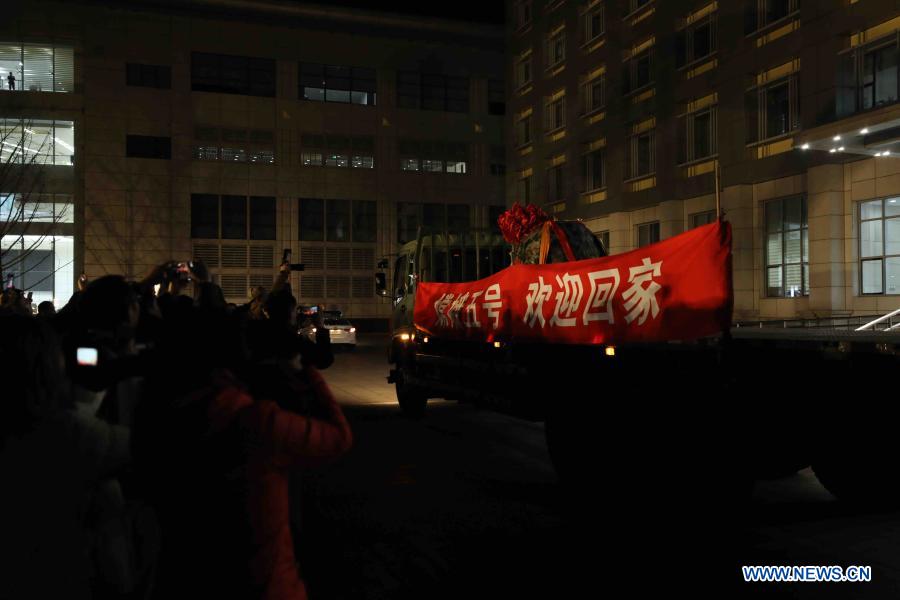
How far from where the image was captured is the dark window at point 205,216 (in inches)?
1836

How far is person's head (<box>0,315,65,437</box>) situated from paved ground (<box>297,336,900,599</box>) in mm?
1835

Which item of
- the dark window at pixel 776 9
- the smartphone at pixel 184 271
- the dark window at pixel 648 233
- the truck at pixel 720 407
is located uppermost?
the dark window at pixel 776 9

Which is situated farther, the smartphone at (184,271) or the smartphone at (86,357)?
the smartphone at (184,271)

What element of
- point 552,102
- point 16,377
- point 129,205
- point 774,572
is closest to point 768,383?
point 774,572

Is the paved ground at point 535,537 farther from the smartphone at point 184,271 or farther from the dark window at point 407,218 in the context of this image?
the dark window at point 407,218

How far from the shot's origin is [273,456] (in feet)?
10.1

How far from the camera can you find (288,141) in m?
47.9

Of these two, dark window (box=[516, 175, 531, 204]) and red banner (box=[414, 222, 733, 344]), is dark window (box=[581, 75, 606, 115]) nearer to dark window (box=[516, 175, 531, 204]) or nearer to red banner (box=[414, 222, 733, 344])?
dark window (box=[516, 175, 531, 204])

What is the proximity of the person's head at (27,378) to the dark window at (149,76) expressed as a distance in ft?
156

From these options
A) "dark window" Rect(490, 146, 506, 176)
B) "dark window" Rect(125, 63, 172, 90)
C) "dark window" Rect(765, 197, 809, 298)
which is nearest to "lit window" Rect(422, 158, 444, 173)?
"dark window" Rect(490, 146, 506, 176)

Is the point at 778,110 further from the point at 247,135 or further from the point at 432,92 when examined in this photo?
the point at 247,135

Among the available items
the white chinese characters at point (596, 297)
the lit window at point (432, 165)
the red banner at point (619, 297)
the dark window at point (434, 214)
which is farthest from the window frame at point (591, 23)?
the white chinese characters at point (596, 297)

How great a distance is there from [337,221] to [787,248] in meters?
30.5

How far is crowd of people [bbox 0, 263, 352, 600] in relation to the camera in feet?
9.37
